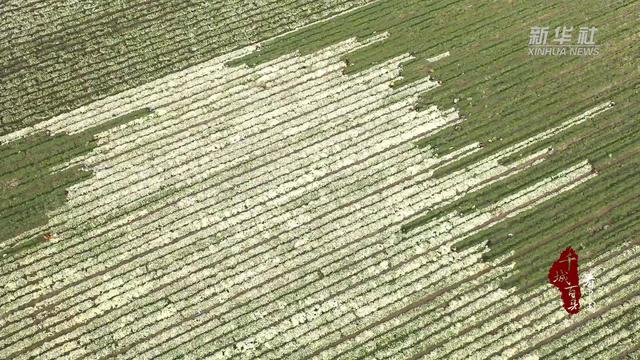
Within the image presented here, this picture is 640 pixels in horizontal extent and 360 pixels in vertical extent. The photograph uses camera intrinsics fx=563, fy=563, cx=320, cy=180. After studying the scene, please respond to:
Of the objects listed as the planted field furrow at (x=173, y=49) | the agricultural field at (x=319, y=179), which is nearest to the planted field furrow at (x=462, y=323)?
the agricultural field at (x=319, y=179)

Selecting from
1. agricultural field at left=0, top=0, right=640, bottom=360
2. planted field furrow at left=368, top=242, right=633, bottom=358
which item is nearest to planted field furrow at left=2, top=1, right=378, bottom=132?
agricultural field at left=0, top=0, right=640, bottom=360

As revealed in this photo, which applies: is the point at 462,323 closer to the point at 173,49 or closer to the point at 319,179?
the point at 319,179

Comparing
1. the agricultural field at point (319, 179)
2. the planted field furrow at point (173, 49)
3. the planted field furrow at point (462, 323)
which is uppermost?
the planted field furrow at point (173, 49)

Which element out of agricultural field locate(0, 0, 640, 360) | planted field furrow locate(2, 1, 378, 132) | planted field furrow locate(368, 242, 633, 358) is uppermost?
planted field furrow locate(2, 1, 378, 132)

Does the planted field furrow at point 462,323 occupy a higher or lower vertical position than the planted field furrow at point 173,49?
lower

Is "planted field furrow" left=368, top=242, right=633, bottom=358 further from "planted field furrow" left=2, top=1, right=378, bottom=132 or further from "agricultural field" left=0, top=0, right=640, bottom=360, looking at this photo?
"planted field furrow" left=2, top=1, right=378, bottom=132

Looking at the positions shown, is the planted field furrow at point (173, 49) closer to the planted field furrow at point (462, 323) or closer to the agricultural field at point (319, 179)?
the agricultural field at point (319, 179)

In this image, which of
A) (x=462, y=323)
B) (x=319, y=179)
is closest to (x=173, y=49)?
(x=319, y=179)

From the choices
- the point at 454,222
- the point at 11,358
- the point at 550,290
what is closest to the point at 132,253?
the point at 11,358
